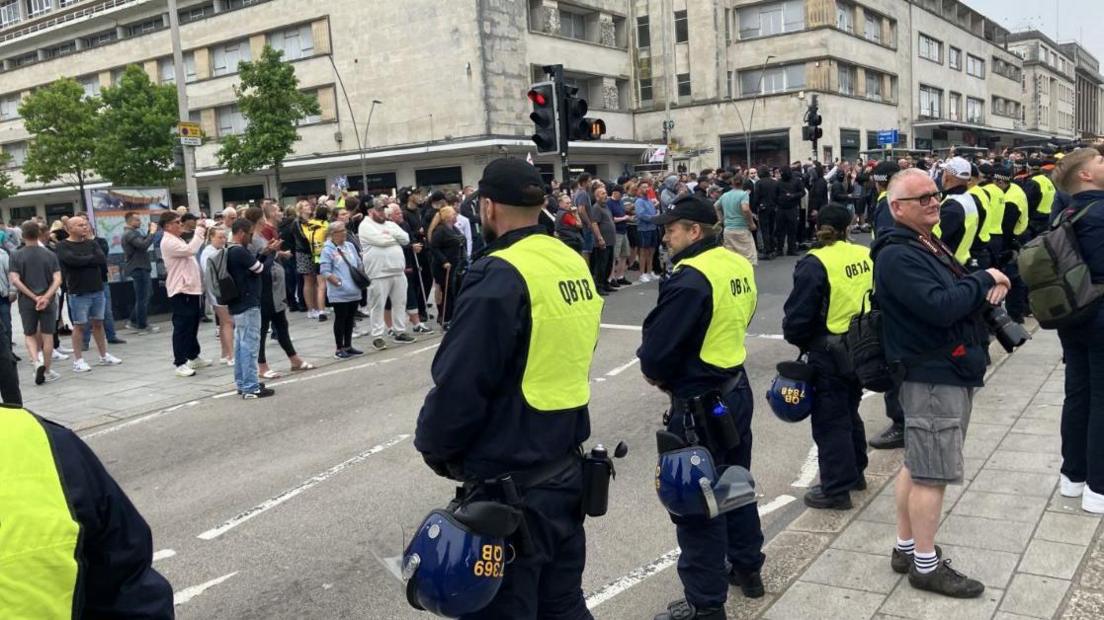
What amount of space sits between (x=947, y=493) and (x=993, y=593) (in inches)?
49.7

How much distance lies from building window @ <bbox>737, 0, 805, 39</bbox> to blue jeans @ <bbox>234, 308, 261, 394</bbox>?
39712 mm

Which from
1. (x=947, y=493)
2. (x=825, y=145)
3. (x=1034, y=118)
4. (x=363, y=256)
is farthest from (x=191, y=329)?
(x=1034, y=118)

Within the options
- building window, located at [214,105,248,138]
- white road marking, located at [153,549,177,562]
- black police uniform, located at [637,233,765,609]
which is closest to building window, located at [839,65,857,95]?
building window, located at [214,105,248,138]

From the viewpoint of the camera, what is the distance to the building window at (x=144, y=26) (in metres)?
46.6

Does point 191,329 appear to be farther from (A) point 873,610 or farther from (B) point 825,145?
(B) point 825,145

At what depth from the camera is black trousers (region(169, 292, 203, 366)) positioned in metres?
10.5

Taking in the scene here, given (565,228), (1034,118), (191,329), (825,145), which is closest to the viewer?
(191,329)

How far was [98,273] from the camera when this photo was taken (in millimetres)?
11172

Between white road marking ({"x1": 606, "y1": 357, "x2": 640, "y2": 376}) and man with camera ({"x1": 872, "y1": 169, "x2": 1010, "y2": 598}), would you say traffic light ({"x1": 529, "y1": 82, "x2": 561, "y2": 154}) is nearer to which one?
white road marking ({"x1": 606, "y1": 357, "x2": 640, "y2": 376})

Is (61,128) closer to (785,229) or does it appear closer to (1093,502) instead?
(785,229)

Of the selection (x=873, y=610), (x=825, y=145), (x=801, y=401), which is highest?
(x=825, y=145)

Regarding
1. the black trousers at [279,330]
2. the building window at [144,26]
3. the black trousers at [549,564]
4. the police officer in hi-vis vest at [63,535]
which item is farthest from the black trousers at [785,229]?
the building window at [144,26]

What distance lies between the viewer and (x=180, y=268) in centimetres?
1062

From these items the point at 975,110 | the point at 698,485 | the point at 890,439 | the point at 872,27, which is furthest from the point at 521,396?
the point at 975,110
